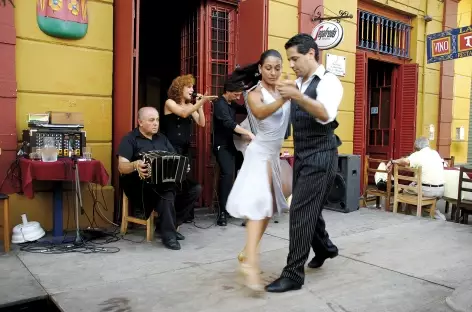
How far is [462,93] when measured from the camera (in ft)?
36.3

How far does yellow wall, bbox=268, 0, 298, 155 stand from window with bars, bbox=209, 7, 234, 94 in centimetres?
64

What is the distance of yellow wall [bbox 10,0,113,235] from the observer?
14.9 ft

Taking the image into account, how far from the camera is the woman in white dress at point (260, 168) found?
124 inches

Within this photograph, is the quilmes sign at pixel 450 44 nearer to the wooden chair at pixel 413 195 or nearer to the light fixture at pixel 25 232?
the wooden chair at pixel 413 195

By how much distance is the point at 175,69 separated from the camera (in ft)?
28.2

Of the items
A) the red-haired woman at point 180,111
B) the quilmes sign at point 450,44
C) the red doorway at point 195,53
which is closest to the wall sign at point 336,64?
the red doorway at point 195,53

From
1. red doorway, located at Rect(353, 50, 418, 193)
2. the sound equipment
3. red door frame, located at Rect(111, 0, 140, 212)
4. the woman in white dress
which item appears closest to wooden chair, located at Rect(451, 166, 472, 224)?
red doorway, located at Rect(353, 50, 418, 193)

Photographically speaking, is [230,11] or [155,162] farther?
[230,11]

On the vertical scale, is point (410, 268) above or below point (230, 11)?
below

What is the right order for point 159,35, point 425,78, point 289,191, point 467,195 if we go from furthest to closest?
point 425,78 → point 159,35 → point 467,195 → point 289,191

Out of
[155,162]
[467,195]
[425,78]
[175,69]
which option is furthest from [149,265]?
[425,78]

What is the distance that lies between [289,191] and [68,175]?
2185 millimetres

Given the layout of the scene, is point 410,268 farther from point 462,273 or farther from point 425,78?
point 425,78

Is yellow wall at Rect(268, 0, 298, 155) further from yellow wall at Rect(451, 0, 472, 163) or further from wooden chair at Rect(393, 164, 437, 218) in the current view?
yellow wall at Rect(451, 0, 472, 163)
